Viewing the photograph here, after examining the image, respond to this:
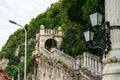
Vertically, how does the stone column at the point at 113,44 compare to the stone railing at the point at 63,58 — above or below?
above

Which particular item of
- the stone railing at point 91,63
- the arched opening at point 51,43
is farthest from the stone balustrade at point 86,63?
the arched opening at point 51,43

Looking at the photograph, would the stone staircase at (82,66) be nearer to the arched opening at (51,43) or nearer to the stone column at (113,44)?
the stone column at (113,44)

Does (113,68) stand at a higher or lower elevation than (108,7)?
lower

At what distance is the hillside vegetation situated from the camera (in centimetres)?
3216

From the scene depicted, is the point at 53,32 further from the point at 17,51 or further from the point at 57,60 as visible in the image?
the point at 17,51

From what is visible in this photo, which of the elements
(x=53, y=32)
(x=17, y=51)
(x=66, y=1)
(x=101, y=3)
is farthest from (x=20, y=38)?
(x=101, y=3)

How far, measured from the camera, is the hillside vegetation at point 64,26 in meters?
32.2

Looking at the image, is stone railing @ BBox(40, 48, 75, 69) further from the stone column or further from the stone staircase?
the stone column

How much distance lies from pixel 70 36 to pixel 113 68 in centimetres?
3946

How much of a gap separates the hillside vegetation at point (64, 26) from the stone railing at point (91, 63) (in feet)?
8.42

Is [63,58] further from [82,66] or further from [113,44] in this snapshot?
[113,44]

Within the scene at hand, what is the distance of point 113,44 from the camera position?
1009cm

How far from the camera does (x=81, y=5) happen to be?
1323 inches

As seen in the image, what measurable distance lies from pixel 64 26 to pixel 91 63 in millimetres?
36046
